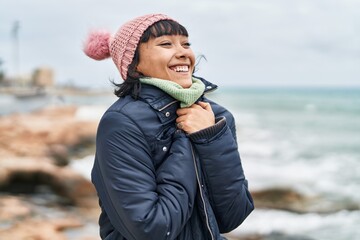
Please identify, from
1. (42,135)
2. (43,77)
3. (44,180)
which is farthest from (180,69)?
(43,77)

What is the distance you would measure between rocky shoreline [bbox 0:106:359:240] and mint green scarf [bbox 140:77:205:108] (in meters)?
3.69

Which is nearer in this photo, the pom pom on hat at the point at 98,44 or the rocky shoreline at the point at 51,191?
the pom pom on hat at the point at 98,44

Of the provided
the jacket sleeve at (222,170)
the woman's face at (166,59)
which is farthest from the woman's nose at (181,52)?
the jacket sleeve at (222,170)

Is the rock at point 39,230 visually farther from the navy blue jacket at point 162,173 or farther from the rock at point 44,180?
the navy blue jacket at point 162,173

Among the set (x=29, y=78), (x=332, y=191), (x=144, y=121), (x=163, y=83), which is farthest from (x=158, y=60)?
(x=29, y=78)

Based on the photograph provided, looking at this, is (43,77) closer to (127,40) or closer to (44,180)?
(44,180)

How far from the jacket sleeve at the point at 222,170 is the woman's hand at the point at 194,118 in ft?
0.08

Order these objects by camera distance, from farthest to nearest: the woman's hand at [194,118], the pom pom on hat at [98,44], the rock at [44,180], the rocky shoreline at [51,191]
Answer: the rock at [44,180], the rocky shoreline at [51,191], the pom pom on hat at [98,44], the woman's hand at [194,118]

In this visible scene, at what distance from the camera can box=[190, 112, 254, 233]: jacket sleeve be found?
142cm

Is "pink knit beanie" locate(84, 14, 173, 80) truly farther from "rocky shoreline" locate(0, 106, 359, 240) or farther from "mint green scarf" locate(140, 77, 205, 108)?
"rocky shoreline" locate(0, 106, 359, 240)

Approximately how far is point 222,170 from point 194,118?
0.17 metres

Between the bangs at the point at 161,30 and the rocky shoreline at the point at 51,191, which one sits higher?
the bangs at the point at 161,30

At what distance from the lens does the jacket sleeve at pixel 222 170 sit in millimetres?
1415

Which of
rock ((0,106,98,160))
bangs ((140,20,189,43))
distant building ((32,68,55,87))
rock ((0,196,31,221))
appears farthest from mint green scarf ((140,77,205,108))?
distant building ((32,68,55,87))
